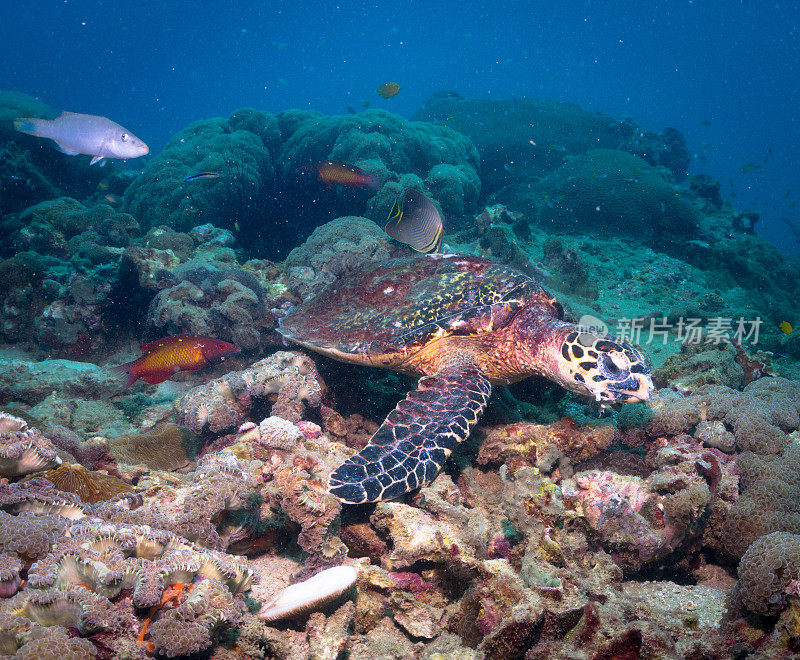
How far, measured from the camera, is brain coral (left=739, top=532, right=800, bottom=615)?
1842mm

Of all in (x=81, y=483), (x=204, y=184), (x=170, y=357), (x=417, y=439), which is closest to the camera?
(x=81, y=483)

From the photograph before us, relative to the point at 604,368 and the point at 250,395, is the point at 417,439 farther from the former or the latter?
the point at 250,395

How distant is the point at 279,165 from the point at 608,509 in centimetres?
1344

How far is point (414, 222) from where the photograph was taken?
598cm

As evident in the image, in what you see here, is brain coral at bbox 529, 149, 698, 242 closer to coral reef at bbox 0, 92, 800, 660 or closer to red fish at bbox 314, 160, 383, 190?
coral reef at bbox 0, 92, 800, 660

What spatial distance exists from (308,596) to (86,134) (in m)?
6.61

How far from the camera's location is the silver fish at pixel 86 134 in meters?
5.34

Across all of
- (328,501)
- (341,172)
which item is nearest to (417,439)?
(328,501)

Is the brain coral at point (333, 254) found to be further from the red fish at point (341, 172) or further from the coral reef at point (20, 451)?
the coral reef at point (20, 451)

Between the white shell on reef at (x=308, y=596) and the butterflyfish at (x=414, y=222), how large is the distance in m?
4.79

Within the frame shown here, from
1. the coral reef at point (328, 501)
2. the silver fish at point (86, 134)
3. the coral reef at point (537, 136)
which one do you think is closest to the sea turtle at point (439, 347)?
the coral reef at point (328, 501)

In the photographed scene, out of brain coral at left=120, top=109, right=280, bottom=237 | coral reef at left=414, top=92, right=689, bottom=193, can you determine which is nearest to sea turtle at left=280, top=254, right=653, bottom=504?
brain coral at left=120, top=109, right=280, bottom=237

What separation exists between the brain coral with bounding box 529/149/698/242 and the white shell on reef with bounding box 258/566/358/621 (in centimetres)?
1575

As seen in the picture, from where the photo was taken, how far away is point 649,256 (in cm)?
1354
